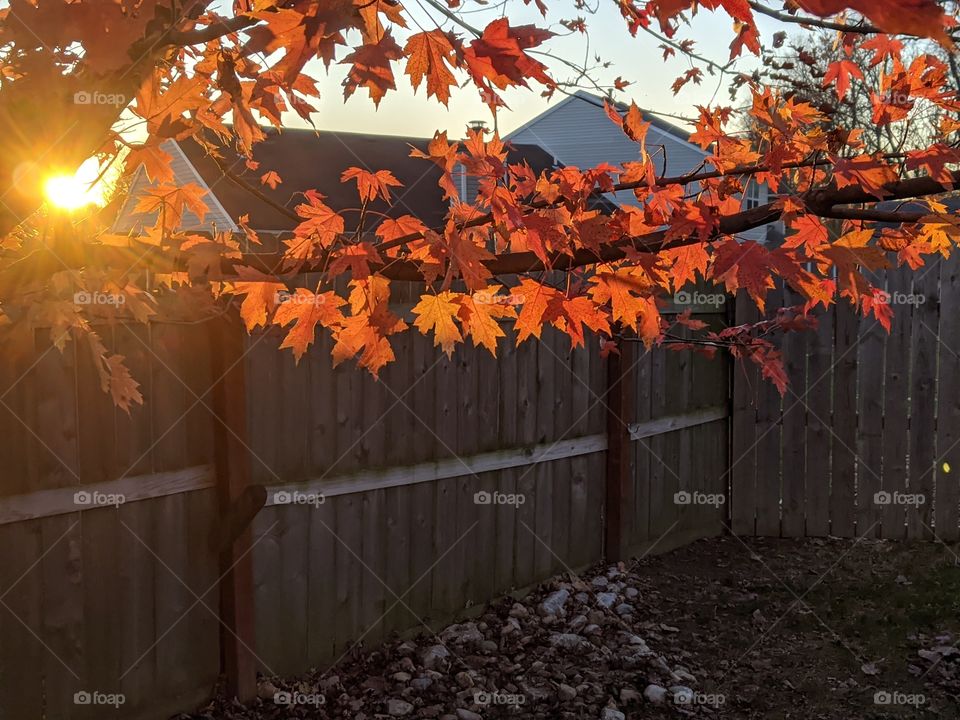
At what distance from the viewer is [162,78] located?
315 centimetres

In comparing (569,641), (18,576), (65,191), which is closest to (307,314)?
(65,191)

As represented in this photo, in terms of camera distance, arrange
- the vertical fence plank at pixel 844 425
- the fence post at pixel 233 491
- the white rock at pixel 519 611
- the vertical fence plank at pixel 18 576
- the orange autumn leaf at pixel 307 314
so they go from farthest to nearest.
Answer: the vertical fence plank at pixel 844 425 → the white rock at pixel 519 611 → the fence post at pixel 233 491 → the vertical fence plank at pixel 18 576 → the orange autumn leaf at pixel 307 314

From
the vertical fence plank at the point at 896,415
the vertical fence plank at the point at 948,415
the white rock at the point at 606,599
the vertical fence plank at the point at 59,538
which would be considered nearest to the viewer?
the vertical fence plank at the point at 59,538

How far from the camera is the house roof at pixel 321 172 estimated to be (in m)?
18.7

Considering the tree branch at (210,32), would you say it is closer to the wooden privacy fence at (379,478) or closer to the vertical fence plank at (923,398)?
the wooden privacy fence at (379,478)

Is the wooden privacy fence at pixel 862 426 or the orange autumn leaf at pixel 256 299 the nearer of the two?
the orange autumn leaf at pixel 256 299

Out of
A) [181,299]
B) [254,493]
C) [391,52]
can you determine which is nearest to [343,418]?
[254,493]

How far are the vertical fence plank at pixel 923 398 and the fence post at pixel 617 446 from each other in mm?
2686

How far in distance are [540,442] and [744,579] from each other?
200 centimetres

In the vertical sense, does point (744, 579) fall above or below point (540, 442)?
below

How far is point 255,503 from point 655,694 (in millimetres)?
2333

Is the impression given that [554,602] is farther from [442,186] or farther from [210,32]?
[210,32]

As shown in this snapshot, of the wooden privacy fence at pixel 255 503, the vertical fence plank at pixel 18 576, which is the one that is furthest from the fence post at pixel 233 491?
the vertical fence plank at pixel 18 576

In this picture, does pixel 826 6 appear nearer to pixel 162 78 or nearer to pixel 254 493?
pixel 162 78
